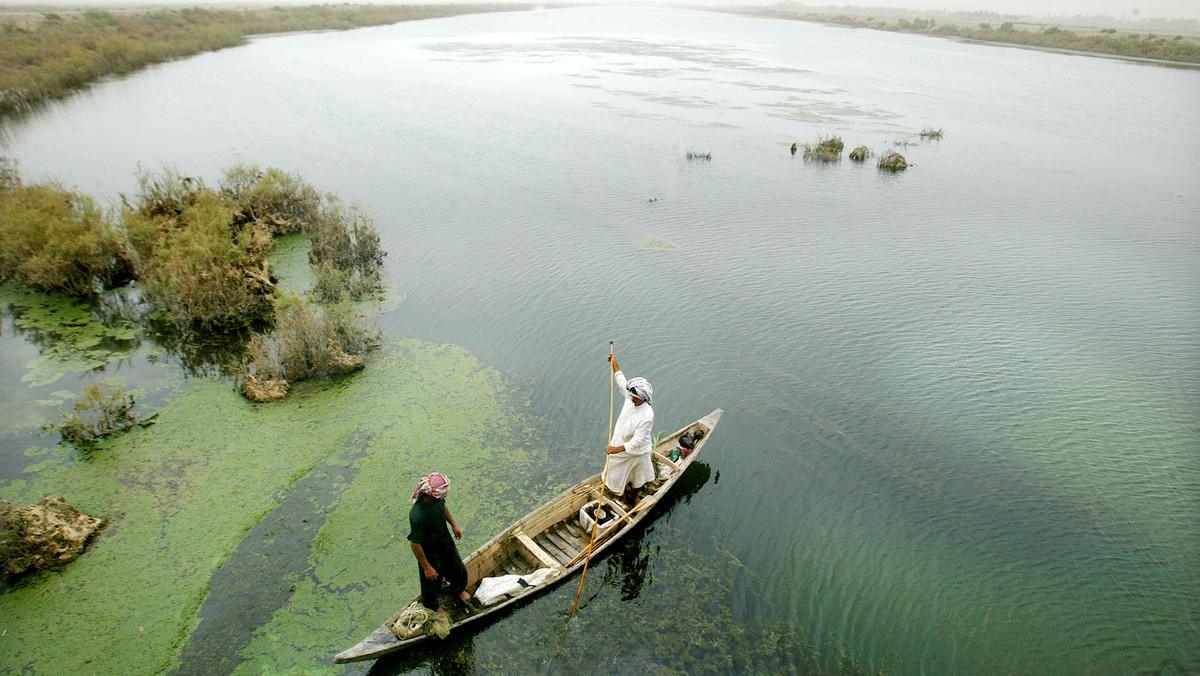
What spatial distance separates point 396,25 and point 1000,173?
8410 cm

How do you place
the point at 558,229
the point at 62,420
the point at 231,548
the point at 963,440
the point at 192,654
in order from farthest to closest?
the point at 558,229 → the point at 963,440 → the point at 62,420 → the point at 231,548 → the point at 192,654

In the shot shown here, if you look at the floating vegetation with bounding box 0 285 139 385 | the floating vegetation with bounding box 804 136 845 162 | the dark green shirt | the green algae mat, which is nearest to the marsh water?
the green algae mat

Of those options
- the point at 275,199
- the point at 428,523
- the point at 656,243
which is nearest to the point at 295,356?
the point at 428,523

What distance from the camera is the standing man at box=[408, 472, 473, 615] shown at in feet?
17.8

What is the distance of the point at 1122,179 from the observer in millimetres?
23609

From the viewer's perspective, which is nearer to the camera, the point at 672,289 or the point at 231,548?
the point at 231,548

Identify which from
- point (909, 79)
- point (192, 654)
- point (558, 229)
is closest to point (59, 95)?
point (558, 229)

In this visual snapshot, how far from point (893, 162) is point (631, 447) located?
73.8 ft

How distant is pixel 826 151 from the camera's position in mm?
25359

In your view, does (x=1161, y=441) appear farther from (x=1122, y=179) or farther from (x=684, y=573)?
(x=1122, y=179)

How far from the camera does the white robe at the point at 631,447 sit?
7.18m

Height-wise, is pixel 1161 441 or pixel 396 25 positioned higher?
pixel 396 25

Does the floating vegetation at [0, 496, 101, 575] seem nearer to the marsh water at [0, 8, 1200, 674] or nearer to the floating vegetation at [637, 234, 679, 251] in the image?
the marsh water at [0, 8, 1200, 674]

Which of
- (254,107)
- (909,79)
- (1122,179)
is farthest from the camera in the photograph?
(909,79)
